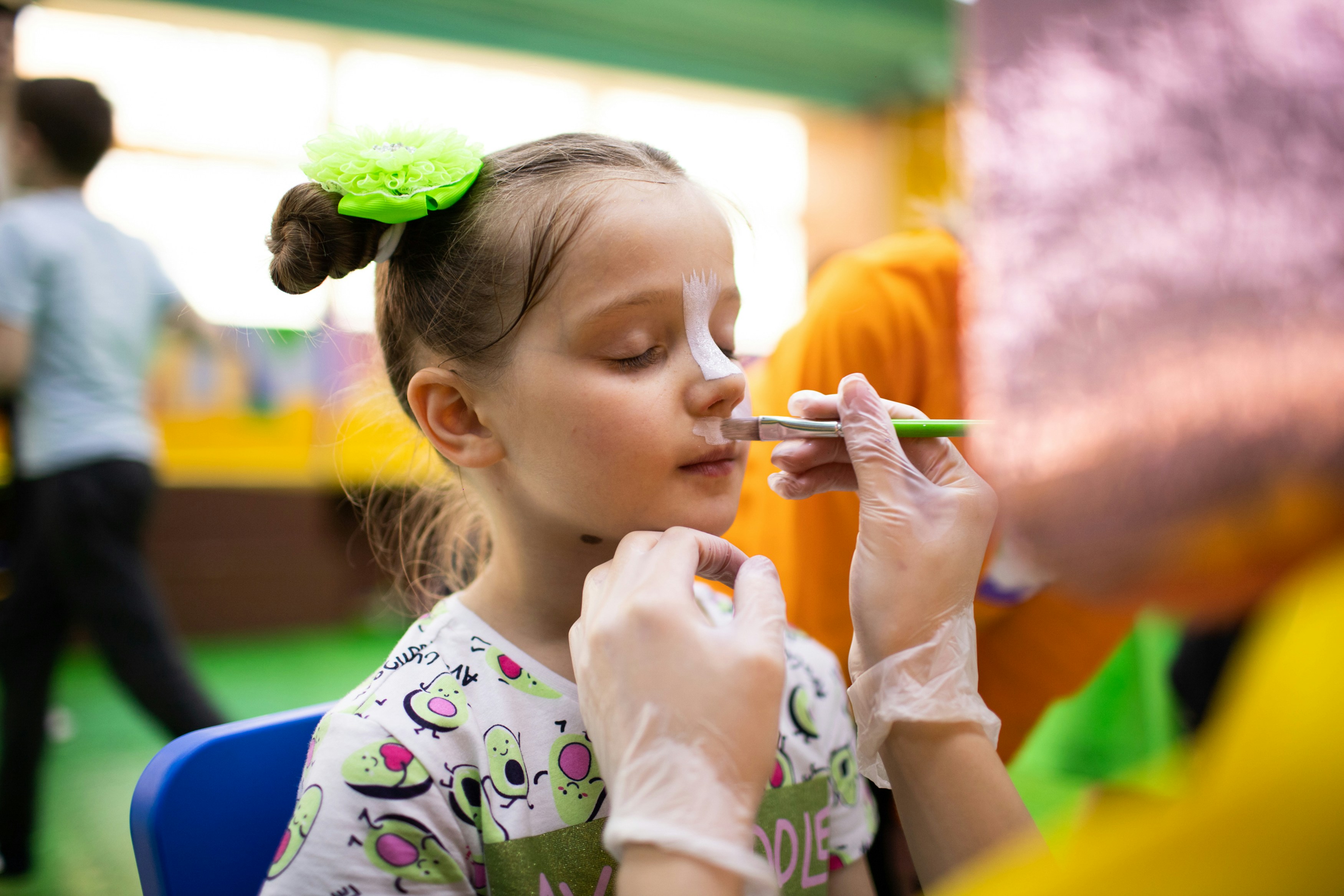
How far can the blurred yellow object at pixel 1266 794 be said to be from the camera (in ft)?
0.88

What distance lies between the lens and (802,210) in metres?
5.29

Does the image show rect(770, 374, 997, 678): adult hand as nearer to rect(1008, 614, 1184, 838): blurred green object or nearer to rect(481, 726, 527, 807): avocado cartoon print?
rect(1008, 614, 1184, 838): blurred green object

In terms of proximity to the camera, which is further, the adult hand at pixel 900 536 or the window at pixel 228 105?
the window at pixel 228 105

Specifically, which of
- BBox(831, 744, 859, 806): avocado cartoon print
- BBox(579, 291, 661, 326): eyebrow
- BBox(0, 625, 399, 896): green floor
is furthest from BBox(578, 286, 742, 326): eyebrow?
BBox(0, 625, 399, 896): green floor

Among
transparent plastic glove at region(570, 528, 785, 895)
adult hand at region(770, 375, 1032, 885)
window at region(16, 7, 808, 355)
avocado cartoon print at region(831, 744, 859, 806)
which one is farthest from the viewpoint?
window at region(16, 7, 808, 355)

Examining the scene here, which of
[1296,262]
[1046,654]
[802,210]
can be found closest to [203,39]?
[802,210]

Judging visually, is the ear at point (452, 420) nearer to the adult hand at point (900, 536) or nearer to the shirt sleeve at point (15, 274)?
the adult hand at point (900, 536)

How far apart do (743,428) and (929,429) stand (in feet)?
0.45

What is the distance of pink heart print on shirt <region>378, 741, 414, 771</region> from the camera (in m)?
0.62

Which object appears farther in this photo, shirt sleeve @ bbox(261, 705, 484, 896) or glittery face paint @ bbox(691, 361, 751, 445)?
glittery face paint @ bbox(691, 361, 751, 445)

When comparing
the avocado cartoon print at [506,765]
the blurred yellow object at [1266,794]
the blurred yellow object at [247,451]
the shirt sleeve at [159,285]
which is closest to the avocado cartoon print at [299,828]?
the avocado cartoon print at [506,765]

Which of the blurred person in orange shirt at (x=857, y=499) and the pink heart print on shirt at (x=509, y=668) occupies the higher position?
the blurred person in orange shirt at (x=857, y=499)

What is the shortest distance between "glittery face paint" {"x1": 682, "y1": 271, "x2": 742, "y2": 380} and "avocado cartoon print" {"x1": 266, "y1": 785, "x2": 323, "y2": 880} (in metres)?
0.42

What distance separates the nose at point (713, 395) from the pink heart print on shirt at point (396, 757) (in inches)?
12.9
